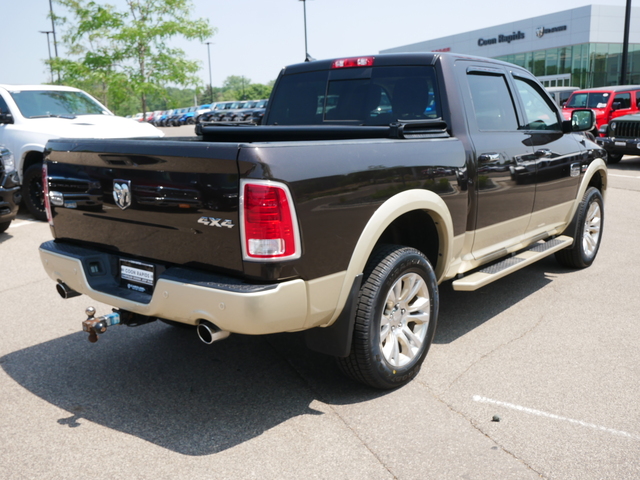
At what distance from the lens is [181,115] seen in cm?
5569

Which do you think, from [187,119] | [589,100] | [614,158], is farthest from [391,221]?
[187,119]

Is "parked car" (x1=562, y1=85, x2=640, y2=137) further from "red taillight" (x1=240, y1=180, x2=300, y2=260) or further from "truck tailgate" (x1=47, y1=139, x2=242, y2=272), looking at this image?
"red taillight" (x1=240, y1=180, x2=300, y2=260)

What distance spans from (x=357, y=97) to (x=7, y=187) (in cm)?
529

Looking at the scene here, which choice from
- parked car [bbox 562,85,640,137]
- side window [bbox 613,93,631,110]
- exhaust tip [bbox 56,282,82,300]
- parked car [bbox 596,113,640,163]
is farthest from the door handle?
side window [bbox 613,93,631,110]

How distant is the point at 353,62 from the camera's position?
486 centimetres

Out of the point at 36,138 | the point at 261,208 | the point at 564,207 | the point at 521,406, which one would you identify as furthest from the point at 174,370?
the point at 36,138

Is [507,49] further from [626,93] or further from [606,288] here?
[606,288]

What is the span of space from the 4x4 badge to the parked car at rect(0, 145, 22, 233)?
17.2ft

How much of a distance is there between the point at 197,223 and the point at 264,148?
52cm

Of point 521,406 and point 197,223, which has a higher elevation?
point 197,223

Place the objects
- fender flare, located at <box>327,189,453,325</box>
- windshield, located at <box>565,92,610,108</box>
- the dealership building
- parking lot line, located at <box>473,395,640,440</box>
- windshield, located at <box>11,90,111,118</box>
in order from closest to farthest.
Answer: parking lot line, located at <box>473,395,640,440</box>
fender flare, located at <box>327,189,453,325</box>
windshield, located at <box>11,90,111,118</box>
windshield, located at <box>565,92,610,108</box>
the dealership building

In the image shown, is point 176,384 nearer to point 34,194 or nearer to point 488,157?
point 488,157

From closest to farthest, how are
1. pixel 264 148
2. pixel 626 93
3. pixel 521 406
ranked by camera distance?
pixel 264 148 → pixel 521 406 → pixel 626 93

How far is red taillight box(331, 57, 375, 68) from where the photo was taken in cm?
475
